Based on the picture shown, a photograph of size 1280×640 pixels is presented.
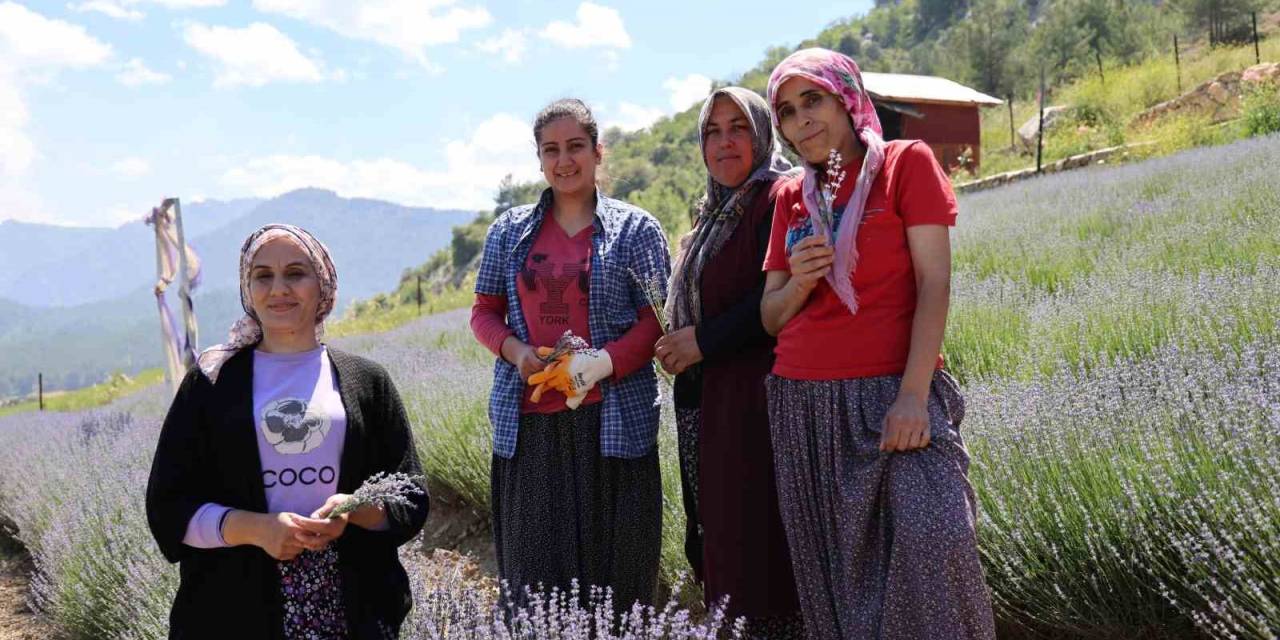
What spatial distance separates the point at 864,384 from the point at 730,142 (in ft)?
2.58

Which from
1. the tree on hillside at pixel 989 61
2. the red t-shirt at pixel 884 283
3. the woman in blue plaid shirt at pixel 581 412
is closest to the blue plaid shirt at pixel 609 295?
the woman in blue plaid shirt at pixel 581 412

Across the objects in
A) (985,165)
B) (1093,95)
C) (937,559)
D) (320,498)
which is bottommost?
(937,559)

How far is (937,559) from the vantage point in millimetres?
1672

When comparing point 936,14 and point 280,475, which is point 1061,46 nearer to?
point 280,475

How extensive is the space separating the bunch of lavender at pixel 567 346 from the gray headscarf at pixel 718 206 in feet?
0.80

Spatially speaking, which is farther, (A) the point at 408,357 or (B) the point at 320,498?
(A) the point at 408,357

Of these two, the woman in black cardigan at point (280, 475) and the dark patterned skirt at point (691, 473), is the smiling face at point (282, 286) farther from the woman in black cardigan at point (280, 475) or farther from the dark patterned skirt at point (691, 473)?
the dark patterned skirt at point (691, 473)

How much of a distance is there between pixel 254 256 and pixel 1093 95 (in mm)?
21159

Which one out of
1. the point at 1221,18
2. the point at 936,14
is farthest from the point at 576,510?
the point at 936,14

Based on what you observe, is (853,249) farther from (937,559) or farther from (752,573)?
(752,573)

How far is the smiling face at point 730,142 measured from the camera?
7.55 feet

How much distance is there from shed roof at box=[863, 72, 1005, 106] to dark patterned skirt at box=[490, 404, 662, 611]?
15.1 metres

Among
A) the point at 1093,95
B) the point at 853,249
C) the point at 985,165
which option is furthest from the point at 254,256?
the point at 1093,95

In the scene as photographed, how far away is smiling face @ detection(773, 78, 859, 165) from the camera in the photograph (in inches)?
75.4
